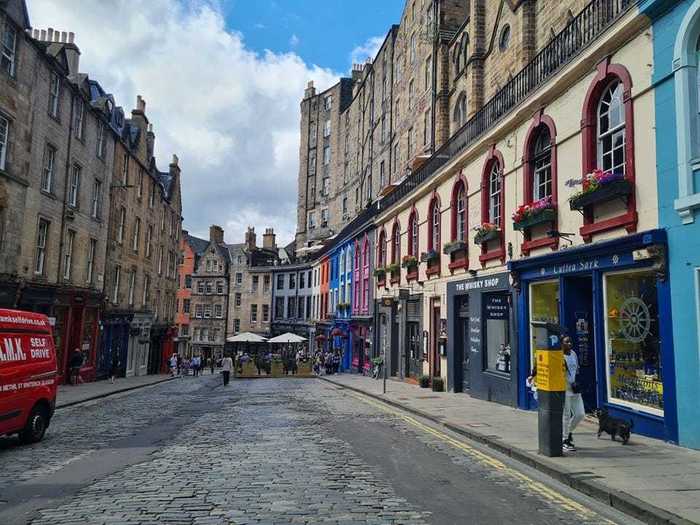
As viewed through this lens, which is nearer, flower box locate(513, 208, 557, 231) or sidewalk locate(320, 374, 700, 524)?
sidewalk locate(320, 374, 700, 524)

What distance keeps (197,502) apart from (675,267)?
26.8 feet

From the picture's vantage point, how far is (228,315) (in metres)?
64.2

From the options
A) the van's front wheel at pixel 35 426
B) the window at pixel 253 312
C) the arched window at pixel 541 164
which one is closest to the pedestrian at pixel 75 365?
the van's front wheel at pixel 35 426

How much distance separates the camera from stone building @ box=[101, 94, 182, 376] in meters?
30.4

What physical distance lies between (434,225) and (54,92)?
16104 mm

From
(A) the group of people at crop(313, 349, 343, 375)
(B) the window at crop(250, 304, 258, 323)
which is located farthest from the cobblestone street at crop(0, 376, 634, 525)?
(B) the window at crop(250, 304, 258, 323)

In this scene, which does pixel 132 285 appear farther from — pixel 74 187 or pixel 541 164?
pixel 541 164

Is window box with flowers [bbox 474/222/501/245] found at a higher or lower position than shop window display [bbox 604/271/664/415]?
higher

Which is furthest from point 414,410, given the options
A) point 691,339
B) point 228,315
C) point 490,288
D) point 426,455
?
point 228,315

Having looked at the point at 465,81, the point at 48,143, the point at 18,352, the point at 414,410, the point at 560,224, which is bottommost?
the point at 414,410

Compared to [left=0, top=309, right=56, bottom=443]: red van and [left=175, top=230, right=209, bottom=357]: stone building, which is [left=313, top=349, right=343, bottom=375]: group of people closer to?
[left=0, top=309, right=56, bottom=443]: red van

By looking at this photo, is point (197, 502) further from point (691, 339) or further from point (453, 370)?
point (453, 370)

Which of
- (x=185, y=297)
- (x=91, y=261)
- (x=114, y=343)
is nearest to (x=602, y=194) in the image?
(x=91, y=261)

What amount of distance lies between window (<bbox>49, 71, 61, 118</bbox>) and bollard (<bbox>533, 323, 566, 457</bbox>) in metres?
21.4
